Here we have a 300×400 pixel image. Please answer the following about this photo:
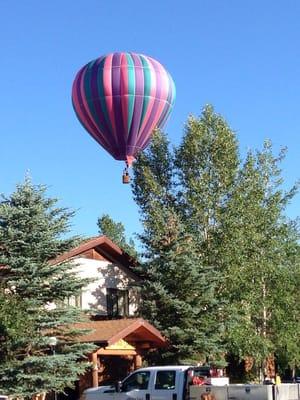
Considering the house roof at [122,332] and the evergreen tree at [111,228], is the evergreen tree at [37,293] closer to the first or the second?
the house roof at [122,332]

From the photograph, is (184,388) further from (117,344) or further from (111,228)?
(111,228)

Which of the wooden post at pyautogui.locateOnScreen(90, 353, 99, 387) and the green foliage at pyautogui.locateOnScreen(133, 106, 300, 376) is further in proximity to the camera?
the green foliage at pyautogui.locateOnScreen(133, 106, 300, 376)

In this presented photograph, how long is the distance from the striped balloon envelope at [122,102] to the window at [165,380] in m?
25.6

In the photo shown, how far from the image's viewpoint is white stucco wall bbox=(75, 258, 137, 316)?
3419cm

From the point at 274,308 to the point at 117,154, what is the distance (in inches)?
544

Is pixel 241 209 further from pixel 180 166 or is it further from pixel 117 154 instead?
pixel 117 154

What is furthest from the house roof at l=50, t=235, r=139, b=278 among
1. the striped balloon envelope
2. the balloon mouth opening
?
the striped balloon envelope

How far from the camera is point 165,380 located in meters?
21.4

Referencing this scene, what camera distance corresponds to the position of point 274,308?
39.9m

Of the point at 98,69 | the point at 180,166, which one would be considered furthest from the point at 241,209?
the point at 98,69

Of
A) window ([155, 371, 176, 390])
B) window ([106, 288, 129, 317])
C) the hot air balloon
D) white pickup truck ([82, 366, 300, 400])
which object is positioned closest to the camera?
white pickup truck ([82, 366, 300, 400])

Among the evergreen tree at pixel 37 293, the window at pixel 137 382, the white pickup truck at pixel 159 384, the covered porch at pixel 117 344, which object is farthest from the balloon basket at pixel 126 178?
the window at pixel 137 382

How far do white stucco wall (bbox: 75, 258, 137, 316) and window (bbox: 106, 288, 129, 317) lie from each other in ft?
0.74

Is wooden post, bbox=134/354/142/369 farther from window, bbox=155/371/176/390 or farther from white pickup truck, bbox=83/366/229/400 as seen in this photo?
window, bbox=155/371/176/390
